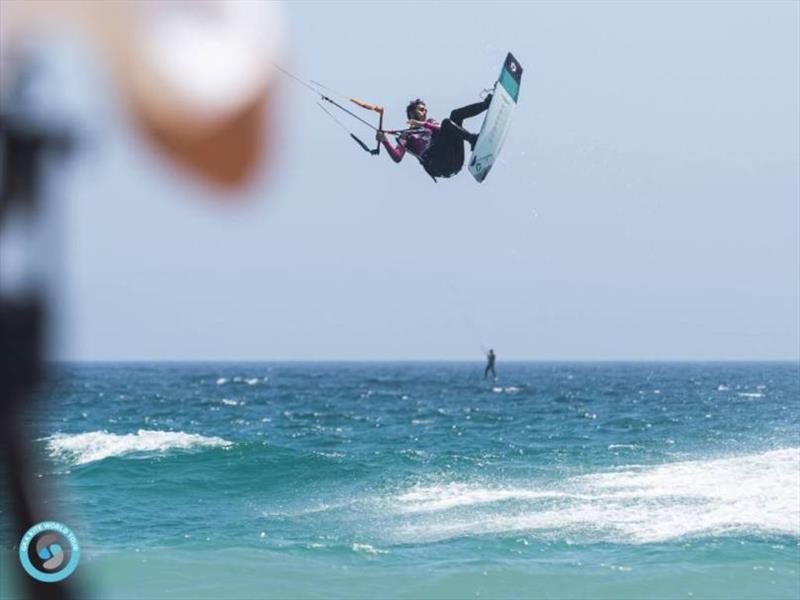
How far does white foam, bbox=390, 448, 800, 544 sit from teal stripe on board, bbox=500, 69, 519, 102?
15400mm

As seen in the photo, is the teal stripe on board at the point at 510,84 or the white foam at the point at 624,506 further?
the white foam at the point at 624,506

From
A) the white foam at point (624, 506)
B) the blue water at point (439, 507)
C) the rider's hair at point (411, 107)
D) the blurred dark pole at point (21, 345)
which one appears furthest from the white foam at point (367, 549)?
the blurred dark pole at point (21, 345)

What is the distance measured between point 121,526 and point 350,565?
270 inches

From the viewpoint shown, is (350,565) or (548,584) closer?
(548,584)

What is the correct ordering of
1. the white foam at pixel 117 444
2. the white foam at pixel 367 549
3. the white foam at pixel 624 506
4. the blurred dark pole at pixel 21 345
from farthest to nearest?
the white foam at pixel 117 444
the white foam at pixel 624 506
the white foam at pixel 367 549
the blurred dark pole at pixel 21 345

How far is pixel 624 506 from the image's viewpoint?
25.0 metres

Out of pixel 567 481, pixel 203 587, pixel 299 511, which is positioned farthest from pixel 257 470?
pixel 203 587

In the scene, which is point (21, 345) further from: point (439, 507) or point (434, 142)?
point (439, 507)

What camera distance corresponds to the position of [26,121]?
99 cm

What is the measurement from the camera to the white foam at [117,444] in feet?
122

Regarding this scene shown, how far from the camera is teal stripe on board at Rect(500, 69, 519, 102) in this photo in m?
7.41

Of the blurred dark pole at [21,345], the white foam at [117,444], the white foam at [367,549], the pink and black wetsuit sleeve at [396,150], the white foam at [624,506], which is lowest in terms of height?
the white foam at [367,549]

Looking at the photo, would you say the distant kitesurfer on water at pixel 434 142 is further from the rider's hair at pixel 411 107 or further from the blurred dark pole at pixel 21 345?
the blurred dark pole at pixel 21 345

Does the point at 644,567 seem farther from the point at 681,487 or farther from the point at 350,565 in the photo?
the point at 681,487
